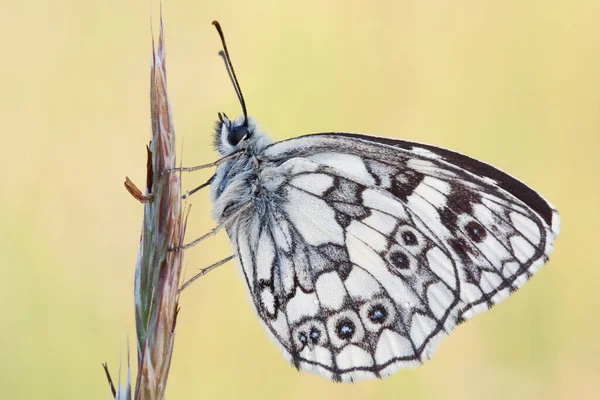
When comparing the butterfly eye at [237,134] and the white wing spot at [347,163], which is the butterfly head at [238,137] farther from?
the white wing spot at [347,163]

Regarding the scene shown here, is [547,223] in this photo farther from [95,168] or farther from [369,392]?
[95,168]

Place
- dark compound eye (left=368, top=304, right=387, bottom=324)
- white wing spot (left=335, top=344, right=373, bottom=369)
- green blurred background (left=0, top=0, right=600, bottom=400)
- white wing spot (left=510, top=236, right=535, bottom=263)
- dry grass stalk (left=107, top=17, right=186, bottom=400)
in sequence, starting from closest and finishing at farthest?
dry grass stalk (left=107, top=17, right=186, bottom=400) → white wing spot (left=510, top=236, right=535, bottom=263) → white wing spot (left=335, top=344, right=373, bottom=369) → dark compound eye (left=368, top=304, right=387, bottom=324) → green blurred background (left=0, top=0, right=600, bottom=400)

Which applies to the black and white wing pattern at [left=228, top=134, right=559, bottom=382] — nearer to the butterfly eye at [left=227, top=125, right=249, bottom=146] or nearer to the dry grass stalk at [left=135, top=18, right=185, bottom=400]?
the butterfly eye at [left=227, top=125, right=249, bottom=146]

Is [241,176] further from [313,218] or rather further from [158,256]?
[158,256]

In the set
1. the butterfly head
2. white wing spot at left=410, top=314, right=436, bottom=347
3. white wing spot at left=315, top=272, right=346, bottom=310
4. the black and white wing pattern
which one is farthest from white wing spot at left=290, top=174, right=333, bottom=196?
white wing spot at left=410, top=314, right=436, bottom=347

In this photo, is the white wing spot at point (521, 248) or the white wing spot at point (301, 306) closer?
the white wing spot at point (521, 248)

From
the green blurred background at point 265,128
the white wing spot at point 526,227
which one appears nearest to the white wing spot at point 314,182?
the white wing spot at point 526,227

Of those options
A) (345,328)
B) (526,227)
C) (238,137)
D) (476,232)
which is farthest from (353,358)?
(238,137)
